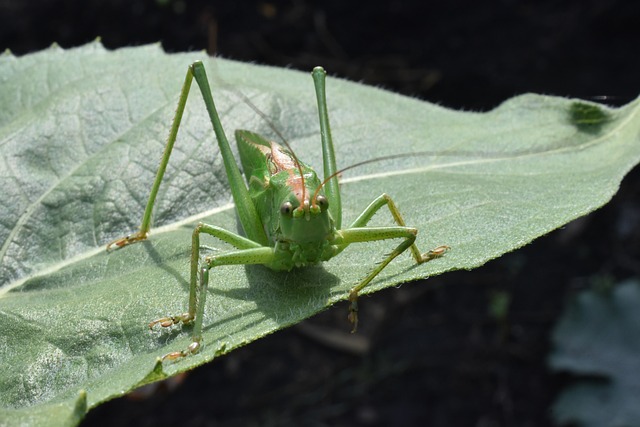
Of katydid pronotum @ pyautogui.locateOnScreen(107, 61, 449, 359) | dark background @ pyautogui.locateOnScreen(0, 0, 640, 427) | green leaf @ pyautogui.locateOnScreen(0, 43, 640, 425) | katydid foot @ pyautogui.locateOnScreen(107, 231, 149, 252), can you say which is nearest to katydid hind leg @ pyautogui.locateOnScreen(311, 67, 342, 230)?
katydid pronotum @ pyautogui.locateOnScreen(107, 61, 449, 359)

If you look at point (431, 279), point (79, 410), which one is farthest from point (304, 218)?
point (431, 279)

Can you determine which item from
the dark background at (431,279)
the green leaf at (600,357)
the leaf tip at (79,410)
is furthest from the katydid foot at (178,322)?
the green leaf at (600,357)

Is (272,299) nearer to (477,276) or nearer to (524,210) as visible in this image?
(524,210)

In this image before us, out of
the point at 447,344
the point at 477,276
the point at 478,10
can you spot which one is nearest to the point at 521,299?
the point at 477,276

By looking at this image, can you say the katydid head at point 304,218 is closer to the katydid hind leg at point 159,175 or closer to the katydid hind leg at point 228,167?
the katydid hind leg at point 228,167

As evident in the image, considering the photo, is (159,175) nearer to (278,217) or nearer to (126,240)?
(126,240)
